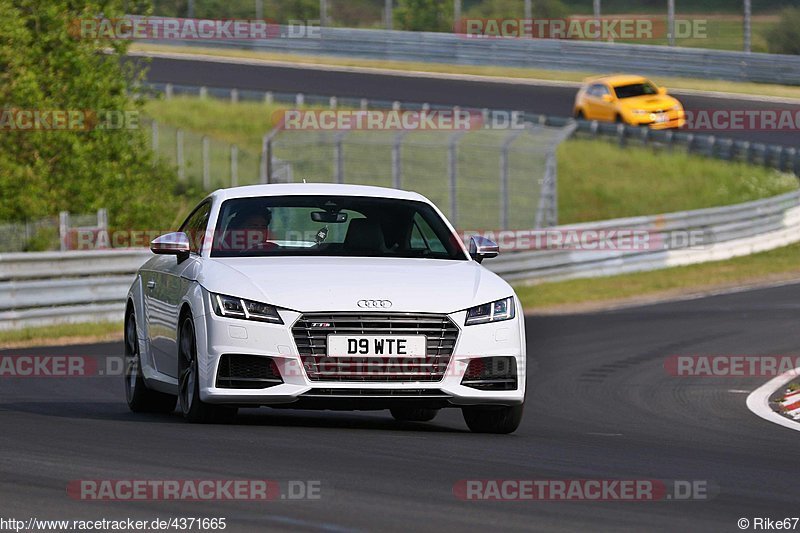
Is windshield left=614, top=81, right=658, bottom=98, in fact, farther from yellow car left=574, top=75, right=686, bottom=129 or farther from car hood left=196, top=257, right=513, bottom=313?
car hood left=196, top=257, right=513, bottom=313

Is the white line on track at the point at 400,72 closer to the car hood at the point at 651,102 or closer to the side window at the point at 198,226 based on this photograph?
the car hood at the point at 651,102

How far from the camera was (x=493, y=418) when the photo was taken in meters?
10.2

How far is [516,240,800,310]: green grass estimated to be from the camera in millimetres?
26922

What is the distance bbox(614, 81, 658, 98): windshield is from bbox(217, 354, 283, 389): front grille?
37.4 meters

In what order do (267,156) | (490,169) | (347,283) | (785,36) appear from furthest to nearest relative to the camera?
1. (785,36)
2. (490,169)
3. (267,156)
4. (347,283)

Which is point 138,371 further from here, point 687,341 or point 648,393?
point 687,341

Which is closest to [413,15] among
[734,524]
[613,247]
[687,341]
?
[613,247]

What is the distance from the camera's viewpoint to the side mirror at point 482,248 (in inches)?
414

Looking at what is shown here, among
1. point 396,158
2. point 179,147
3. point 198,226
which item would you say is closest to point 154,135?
point 179,147

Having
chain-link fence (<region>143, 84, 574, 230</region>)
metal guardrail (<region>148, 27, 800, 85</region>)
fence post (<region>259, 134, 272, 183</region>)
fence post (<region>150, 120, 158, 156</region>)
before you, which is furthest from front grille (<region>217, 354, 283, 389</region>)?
metal guardrail (<region>148, 27, 800, 85</region>)

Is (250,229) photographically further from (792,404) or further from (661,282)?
(661,282)

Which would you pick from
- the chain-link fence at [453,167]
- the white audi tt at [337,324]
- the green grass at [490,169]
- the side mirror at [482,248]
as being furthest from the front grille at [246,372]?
the green grass at [490,169]

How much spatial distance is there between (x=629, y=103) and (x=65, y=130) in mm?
22258

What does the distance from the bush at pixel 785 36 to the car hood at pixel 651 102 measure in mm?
5817
